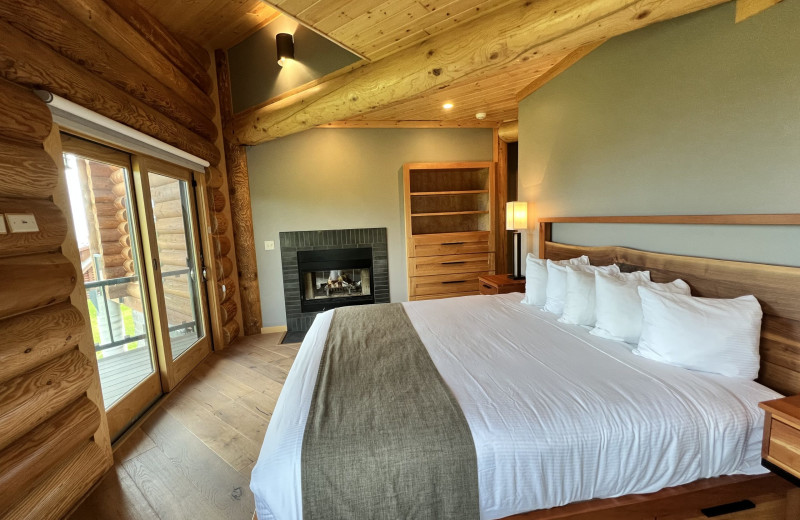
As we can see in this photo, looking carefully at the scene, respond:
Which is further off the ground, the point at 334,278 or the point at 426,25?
the point at 426,25

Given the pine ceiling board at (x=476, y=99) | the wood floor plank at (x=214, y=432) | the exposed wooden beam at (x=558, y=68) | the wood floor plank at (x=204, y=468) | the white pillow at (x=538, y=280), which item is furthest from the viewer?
the pine ceiling board at (x=476, y=99)

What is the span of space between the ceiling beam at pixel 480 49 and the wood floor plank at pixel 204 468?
2764 millimetres

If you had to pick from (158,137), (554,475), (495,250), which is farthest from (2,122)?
(495,250)

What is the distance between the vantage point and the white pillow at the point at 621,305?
173 centimetres

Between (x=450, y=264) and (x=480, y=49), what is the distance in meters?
2.70

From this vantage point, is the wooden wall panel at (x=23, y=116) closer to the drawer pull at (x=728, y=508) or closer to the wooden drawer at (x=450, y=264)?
the drawer pull at (x=728, y=508)

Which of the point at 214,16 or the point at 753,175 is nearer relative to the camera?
the point at 753,175

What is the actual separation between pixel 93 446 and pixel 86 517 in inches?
13.6

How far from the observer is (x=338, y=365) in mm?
1632

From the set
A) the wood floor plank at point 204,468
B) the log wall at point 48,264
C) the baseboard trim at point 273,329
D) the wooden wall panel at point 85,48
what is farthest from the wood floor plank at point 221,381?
the wooden wall panel at point 85,48

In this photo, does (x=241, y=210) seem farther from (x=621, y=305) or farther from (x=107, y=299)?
(x=621, y=305)

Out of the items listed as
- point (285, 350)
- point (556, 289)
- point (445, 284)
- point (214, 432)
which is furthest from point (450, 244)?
point (214, 432)

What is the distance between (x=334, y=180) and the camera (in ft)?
13.5

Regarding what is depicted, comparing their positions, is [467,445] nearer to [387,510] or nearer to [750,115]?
[387,510]
